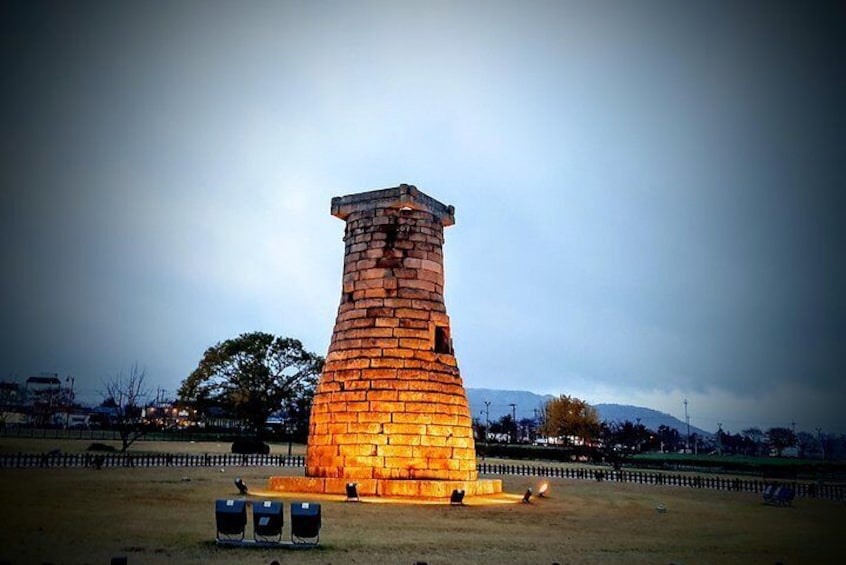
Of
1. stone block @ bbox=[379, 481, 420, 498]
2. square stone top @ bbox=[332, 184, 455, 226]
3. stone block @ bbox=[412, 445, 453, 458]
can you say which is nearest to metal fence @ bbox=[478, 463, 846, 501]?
stone block @ bbox=[412, 445, 453, 458]

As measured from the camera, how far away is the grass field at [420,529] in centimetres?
929

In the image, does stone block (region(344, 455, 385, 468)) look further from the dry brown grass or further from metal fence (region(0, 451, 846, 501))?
metal fence (region(0, 451, 846, 501))

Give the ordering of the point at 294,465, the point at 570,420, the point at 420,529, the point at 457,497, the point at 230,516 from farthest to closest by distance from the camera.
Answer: the point at 570,420 < the point at 294,465 < the point at 457,497 < the point at 420,529 < the point at 230,516

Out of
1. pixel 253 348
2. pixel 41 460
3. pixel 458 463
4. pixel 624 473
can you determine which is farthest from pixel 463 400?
pixel 253 348

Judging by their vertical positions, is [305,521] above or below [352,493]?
above

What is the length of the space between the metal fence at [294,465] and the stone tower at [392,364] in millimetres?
12575

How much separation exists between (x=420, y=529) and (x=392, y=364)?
6740mm

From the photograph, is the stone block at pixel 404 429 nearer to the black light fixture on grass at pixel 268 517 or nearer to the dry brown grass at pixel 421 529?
the dry brown grass at pixel 421 529

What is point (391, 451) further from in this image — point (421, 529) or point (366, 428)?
point (421, 529)

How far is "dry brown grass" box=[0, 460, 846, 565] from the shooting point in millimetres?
9297

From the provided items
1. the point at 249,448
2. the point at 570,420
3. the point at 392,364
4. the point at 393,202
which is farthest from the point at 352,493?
the point at 570,420

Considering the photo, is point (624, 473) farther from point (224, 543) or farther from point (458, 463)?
point (224, 543)

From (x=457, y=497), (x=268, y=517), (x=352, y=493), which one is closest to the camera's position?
(x=268, y=517)

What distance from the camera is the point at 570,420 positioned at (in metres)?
68.2
